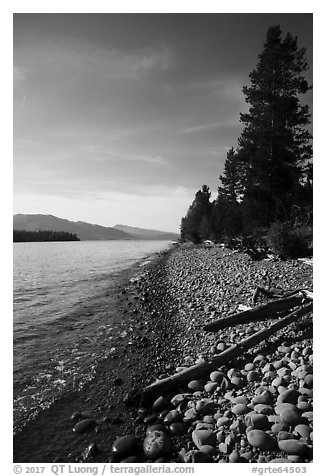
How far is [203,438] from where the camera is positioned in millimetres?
3627

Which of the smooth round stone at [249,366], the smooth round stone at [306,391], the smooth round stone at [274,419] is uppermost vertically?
the smooth round stone at [306,391]

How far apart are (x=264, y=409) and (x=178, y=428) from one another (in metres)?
1.39

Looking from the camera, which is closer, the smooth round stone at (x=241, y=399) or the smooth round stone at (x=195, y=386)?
the smooth round stone at (x=241, y=399)

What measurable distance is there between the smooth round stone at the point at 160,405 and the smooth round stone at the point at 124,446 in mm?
714

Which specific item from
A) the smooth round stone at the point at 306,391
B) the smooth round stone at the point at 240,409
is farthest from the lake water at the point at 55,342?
the smooth round stone at the point at 306,391

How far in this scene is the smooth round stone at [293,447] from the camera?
3.23 metres

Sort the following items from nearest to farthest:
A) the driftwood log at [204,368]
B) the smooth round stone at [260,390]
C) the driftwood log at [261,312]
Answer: the smooth round stone at [260,390]
the driftwood log at [204,368]
the driftwood log at [261,312]

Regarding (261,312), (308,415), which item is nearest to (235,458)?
(308,415)

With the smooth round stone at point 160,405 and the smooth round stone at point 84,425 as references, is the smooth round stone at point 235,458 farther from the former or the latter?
the smooth round stone at point 84,425

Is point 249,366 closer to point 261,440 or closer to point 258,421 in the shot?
point 258,421
